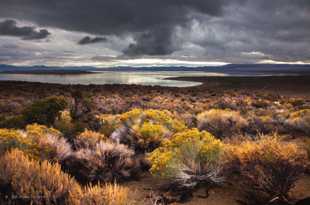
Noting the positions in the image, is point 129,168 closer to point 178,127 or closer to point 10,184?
point 10,184

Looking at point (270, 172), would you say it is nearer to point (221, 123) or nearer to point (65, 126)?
point (221, 123)

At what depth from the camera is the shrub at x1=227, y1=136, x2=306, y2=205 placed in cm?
440

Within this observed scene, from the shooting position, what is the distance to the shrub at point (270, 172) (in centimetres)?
440

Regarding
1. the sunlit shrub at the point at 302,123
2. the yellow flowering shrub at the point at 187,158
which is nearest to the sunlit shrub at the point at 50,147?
the yellow flowering shrub at the point at 187,158

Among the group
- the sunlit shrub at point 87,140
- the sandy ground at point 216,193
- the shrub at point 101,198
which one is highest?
the shrub at point 101,198

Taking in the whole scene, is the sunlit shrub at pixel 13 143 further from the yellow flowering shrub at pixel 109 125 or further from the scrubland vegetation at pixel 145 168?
the yellow flowering shrub at pixel 109 125

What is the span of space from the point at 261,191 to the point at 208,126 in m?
5.17

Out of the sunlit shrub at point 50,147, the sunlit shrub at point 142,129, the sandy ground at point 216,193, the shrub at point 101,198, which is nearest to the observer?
the shrub at point 101,198

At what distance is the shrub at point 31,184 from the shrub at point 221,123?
6.29m

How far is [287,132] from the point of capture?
31.9ft

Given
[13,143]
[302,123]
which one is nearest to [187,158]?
[13,143]

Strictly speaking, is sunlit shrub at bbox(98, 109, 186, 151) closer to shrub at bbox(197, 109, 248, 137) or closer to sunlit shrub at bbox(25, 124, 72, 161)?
sunlit shrub at bbox(25, 124, 72, 161)

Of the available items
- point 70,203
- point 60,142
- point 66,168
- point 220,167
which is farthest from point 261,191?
point 60,142

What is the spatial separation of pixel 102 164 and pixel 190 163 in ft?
A: 5.53
